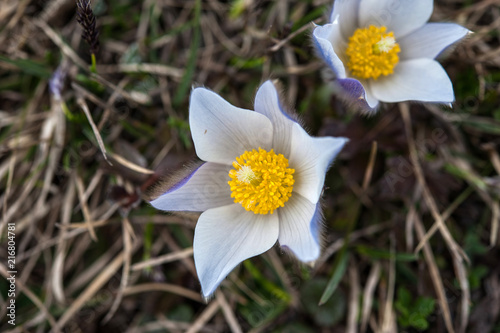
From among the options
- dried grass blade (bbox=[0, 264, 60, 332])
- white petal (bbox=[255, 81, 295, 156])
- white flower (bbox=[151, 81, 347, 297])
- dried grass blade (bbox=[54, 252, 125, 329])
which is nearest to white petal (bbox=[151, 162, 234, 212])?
white flower (bbox=[151, 81, 347, 297])

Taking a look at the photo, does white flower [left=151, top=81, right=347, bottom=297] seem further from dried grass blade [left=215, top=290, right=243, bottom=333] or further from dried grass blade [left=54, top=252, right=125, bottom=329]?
dried grass blade [left=54, top=252, right=125, bottom=329]

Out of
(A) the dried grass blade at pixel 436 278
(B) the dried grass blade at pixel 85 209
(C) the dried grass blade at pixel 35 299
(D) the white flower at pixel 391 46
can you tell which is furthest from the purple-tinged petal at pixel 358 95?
(C) the dried grass blade at pixel 35 299

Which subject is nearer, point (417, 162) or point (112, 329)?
point (417, 162)

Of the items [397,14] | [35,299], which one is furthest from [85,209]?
[397,14]

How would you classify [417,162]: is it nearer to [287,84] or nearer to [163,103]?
[287,84]

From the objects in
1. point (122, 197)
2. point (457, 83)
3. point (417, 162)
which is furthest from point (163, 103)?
point (457, 83)
